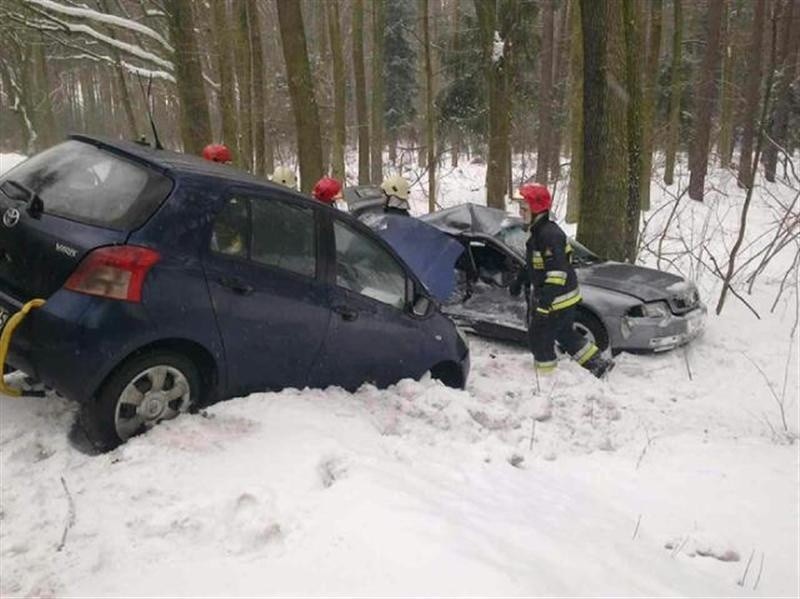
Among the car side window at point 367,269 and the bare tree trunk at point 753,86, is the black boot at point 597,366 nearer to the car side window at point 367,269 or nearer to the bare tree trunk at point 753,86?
the car side window at point 367,269

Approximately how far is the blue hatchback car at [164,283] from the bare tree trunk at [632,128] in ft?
18.1

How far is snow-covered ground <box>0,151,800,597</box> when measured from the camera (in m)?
A: 2.94

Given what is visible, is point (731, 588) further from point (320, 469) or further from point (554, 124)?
point (554, 124)

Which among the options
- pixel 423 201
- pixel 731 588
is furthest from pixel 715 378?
pixel 423 201

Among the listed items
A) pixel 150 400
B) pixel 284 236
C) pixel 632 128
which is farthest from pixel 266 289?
pixel 632 128

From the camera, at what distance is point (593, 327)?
25.0 feet

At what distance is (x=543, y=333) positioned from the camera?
6.76 m

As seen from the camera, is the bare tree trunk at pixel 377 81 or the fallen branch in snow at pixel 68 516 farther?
the bare tree trunk at pixel 377 81

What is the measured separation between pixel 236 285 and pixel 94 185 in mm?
956

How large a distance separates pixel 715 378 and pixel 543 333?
6.75 feet

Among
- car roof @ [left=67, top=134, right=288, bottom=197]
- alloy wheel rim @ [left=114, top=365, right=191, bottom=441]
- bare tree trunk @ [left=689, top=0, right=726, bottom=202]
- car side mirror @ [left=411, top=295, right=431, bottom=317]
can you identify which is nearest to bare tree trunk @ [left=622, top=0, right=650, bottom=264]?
car side mirror @ [left=411, top=295, right=431, bottom=317]

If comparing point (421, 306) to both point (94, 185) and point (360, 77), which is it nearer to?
point (94, 185)

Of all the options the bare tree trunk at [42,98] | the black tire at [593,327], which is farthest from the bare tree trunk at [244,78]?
the bare tree trunk at [42,98]

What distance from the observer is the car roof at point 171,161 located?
13.2 feet
